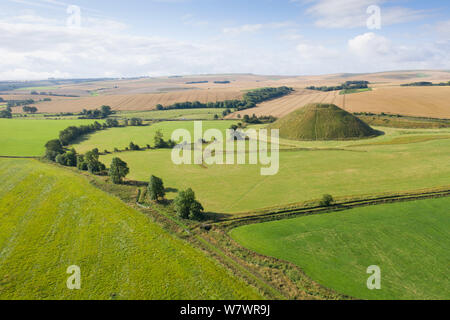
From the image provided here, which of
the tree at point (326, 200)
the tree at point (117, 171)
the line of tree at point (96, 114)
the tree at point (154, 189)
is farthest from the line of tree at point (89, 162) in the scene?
the line of tree at point (96, 114)

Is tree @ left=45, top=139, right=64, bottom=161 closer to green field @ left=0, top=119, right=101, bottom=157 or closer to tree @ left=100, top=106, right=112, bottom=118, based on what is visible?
green field @ left=0, top=119, right=101, bottom=157

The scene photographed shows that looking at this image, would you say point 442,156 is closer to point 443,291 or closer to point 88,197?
point 443,291

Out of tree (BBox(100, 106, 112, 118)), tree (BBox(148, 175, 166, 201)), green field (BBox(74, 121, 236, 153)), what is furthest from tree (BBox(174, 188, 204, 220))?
tree (BBox(100, 106, 112, 118))

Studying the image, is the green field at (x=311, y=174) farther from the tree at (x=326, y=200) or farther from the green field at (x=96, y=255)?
the green field at (x=96, y=255)

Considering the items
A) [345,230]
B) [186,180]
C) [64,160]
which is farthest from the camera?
[64,160]

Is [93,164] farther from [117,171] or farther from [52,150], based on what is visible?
[52,150]

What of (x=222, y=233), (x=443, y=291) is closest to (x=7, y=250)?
(x=222, y=233)

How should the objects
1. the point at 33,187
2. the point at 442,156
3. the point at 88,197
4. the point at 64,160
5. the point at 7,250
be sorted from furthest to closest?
1. the point at 64,160
2. the point at 442,156
3. the point at 33,187
4. the point at 88,197
5. the point at 7,250
